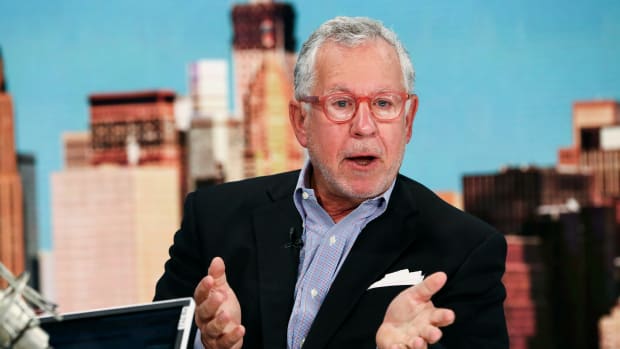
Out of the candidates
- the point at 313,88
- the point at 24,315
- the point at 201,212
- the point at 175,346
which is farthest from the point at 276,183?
the point at 24,315

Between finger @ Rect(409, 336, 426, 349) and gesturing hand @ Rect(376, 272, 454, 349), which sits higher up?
gesturing hand @ Rect(376, 272, 454, 349)

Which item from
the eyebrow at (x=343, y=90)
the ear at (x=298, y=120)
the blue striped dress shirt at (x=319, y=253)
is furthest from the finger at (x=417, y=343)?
the ear at (x=298, y=120)

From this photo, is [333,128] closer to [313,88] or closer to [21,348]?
[313,88]

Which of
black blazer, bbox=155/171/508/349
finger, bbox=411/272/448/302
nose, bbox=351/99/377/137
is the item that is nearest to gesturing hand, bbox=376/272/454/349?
finger, bbox=411/272/448/302

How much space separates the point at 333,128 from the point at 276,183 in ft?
1.24

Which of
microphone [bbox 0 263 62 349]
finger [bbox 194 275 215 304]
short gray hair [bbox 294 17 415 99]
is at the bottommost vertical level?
finger [bbox 194 275 215 304]

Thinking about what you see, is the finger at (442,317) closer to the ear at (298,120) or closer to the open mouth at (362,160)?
the open mouth at (362,160)

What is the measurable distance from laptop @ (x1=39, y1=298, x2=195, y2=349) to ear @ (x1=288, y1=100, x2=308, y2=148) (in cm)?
72

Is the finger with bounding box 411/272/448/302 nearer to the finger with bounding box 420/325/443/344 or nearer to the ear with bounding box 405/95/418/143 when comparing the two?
the finger with bounding box 420/325/443/344

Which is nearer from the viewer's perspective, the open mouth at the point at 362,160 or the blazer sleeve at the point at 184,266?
the open mouth at the point at 362,160

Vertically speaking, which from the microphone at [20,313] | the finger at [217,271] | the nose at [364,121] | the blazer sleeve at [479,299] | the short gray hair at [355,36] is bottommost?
the blazer sleeve at [479,299]

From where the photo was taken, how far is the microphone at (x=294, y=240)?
262cm

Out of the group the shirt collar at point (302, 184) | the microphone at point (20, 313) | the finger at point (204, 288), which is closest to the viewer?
the microphone at point (20, 313)

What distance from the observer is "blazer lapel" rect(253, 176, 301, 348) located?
8.30ft
